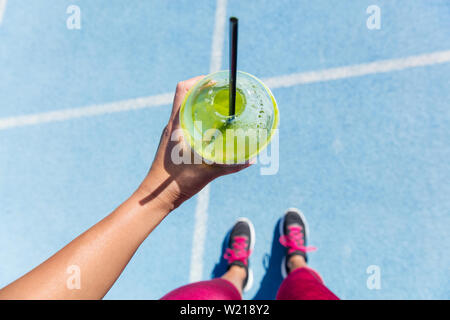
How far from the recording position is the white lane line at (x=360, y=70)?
2.70 meters

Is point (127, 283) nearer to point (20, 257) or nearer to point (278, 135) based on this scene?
point (20, 257)

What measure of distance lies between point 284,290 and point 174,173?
52.3 inches

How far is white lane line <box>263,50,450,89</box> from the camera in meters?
2.70

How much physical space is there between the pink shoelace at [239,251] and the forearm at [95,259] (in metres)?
1.37

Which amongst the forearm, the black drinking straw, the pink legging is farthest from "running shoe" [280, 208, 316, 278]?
the black drinking straw

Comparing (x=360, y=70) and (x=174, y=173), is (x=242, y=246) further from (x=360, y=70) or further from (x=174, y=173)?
(x=360, y=70)

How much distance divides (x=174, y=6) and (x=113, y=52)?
0.79 meters

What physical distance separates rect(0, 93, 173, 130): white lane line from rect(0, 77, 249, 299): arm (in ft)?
5.53

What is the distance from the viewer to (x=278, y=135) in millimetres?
2682

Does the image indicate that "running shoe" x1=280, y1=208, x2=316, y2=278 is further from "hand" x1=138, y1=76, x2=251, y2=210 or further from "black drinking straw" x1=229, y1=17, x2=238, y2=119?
"black drinking straw" x1=229, y1=17, x2=238, y2=119

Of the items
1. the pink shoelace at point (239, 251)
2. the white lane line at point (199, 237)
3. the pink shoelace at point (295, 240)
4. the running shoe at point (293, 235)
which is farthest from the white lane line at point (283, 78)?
the pink shoelace at point (239, 251)

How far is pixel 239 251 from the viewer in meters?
2.50

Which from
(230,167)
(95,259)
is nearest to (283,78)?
(230,167)
